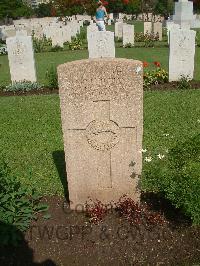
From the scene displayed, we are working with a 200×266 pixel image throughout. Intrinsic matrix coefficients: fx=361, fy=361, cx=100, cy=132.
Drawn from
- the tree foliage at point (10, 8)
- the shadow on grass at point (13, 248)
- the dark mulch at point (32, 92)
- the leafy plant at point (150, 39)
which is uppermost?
the tree foliage at point (10, 8)

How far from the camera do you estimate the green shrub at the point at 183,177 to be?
3.64 m

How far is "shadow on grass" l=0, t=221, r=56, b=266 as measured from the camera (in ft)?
12.6

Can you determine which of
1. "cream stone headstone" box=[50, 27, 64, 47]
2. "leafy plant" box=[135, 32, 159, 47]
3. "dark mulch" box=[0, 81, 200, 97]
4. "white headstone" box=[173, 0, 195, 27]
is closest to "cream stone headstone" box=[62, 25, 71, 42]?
Answer: "cream stone headstone" box=[50, 27, 64, 47]

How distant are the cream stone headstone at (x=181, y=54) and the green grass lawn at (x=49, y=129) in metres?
1.50

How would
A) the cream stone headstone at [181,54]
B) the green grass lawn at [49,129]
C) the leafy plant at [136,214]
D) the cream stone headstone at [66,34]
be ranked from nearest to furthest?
the leafy plant at [136,214]
the green grass lawn at [49,129]
the cream stone headstone at [181,54]
the cream stone headstone at [66,34]

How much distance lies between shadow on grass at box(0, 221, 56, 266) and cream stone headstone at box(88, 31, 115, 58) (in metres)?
9.32

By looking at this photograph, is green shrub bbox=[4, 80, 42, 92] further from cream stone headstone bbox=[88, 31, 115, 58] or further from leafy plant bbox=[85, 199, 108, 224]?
leafy plant bbox=[85, 199, 108, 224]

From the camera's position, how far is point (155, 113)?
829 centimetres

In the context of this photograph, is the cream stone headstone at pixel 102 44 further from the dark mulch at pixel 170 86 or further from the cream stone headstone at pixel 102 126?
the cream stone headstone at pixel 102 126

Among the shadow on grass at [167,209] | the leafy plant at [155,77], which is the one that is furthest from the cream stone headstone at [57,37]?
the shadow on grass at [167,209]

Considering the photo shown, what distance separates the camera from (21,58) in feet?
39.4

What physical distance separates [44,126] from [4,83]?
17.2ft

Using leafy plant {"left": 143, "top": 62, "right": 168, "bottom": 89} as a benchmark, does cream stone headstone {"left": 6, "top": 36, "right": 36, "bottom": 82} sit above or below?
above

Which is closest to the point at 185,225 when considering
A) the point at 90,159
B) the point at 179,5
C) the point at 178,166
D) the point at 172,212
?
the point at 172,212
